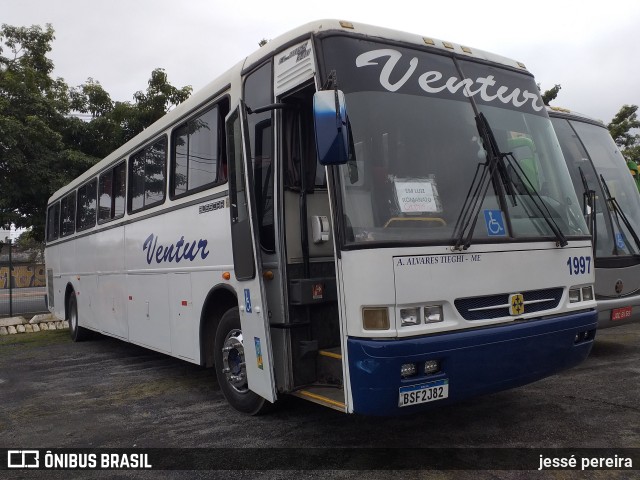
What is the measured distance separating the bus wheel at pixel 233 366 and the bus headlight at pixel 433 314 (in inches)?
81.1

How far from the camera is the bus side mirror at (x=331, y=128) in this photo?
3.55 metres

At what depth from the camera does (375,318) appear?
359 centimetres

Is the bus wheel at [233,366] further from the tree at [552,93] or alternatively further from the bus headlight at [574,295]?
the tree at [552,93]

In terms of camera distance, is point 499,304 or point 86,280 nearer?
point 499,304

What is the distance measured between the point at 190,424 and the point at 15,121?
12.1m

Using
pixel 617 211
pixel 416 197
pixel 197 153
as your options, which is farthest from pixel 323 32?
pixel 617 211

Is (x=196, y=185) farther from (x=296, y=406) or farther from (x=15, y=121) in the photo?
(x=15, y=121)

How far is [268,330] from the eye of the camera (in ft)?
14.5

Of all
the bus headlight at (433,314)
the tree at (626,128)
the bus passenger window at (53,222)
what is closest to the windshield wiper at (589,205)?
the bus headlight at (433,314)

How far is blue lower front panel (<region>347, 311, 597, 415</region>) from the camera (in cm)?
355

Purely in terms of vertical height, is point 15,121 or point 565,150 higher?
point 15,121

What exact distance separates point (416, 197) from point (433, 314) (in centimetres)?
82

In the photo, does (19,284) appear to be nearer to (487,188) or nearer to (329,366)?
(329,366)

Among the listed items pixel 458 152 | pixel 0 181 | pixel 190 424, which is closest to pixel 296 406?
pixel 190 424
